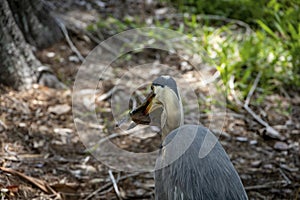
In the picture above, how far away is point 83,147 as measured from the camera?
4105mm

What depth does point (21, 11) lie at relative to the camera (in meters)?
4.71

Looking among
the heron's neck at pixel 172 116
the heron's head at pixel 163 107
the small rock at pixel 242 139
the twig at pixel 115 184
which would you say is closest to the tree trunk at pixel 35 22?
the twig at pixel 115 184

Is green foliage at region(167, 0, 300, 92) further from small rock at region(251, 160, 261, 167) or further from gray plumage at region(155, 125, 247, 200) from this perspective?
gray plumage at region(155, 125, 247, 200)

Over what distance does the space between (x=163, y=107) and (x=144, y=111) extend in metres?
0.12

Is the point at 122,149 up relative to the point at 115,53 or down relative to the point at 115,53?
down

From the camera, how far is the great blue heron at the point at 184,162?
2566 mm

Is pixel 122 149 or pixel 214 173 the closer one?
pixel 214 173

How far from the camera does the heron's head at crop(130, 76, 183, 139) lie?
2.75 meters

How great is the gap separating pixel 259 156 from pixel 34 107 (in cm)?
196

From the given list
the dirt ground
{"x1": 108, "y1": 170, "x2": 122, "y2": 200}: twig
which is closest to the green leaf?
the dirt ground

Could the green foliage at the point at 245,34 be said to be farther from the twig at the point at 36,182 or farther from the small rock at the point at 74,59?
the twig at the point at 36,182

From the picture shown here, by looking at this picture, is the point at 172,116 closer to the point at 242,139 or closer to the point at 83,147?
the point at 83,147

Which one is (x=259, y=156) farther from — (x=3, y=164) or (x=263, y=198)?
(x=3, y=164)

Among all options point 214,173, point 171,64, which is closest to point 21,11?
point 171,64
